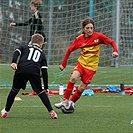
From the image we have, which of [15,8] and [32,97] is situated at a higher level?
[15,8]

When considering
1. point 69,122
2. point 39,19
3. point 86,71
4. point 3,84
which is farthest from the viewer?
point 3,84

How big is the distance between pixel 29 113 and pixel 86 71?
1241 mm

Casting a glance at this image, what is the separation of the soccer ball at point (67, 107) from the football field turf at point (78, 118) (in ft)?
0.26

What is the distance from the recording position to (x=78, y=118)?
8891mm

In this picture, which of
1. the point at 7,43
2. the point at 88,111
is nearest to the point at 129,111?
the point at 88,111

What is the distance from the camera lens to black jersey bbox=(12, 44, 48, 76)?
8.91m

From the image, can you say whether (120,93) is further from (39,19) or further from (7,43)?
(7,43)

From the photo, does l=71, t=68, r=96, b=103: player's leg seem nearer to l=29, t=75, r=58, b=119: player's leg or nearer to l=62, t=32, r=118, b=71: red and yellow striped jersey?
l=62, t=32, r=118, b=71: red and yellow striped jersey

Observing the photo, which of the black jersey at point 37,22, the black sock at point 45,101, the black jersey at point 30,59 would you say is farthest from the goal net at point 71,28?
the black sock at point 45,101

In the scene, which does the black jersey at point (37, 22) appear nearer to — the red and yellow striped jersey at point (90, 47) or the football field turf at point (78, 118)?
the football field turf at point (78, 118)

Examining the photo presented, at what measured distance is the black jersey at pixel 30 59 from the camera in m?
8.91

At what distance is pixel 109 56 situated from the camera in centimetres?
1706

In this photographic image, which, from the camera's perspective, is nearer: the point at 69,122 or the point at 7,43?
the point at 69,122

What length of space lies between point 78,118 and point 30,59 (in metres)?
1.03
